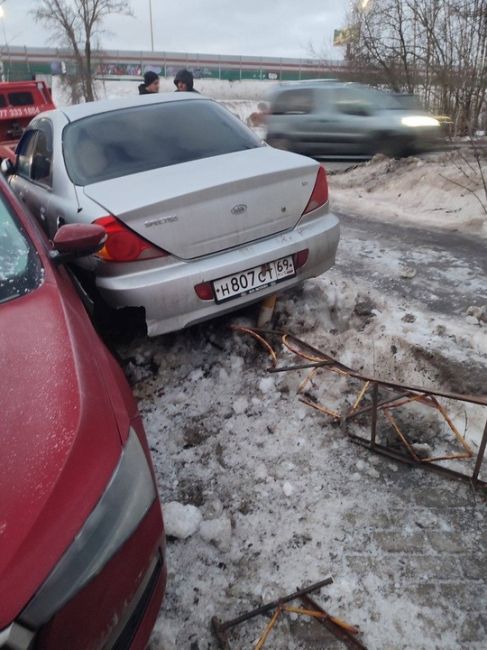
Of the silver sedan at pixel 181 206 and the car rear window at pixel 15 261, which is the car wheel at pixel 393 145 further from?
the car rear window at pixel 15 261

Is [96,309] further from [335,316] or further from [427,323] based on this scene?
[427,323]

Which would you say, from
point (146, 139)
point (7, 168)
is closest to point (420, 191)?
point (146, 139)

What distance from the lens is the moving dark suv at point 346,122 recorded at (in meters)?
8.73

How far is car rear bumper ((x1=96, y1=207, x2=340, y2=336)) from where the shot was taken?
105 inches

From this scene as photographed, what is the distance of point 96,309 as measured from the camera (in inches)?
122

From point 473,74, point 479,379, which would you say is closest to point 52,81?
point 473,74

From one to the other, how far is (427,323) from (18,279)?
8.25 feet

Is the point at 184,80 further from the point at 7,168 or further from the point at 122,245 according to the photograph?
the point at 122,245

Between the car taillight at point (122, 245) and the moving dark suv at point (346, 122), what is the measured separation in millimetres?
7435

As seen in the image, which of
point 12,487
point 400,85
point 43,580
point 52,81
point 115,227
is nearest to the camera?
point 43,580

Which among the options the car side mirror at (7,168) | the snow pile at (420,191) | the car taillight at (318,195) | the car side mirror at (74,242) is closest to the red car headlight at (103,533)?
the car side mirror at (74,242)

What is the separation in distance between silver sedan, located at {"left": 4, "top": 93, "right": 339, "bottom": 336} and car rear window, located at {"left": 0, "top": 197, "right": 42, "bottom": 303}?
0.47 metres

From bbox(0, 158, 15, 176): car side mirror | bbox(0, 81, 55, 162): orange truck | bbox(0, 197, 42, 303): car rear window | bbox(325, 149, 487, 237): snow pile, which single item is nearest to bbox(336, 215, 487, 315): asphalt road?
bbox(325, 149, 487, 237): snow pile

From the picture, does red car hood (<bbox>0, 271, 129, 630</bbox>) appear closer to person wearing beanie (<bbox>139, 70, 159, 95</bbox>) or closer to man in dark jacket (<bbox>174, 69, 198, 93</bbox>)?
man in dark jacket (<bbox>174, 69, 198, 93</bbox>)
